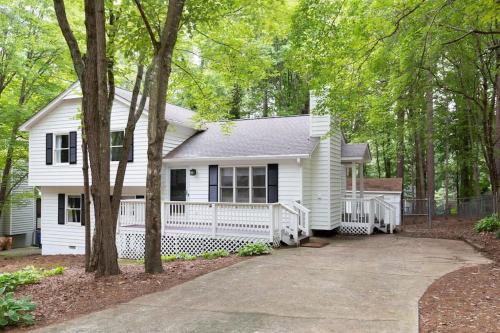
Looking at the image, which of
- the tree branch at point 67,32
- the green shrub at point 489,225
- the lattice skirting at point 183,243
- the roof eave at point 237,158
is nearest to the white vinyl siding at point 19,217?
the lattice skirting at point 183,243

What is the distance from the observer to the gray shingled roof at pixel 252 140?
13109mm

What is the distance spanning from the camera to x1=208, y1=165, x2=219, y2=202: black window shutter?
45.1 feet

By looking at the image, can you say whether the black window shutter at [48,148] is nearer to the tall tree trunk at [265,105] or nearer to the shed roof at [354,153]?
the shed roof at [354,153]

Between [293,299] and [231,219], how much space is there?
5947 millimetres

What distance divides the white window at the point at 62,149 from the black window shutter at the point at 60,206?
1.73 metres

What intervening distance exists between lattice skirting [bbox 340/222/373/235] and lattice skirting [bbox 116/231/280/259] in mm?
4484

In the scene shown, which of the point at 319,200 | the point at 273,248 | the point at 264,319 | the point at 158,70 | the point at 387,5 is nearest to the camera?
the point at 264,319

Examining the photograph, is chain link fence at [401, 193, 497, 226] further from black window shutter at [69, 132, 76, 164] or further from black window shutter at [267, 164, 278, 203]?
black window shutter at [69, 132, 76, 164]

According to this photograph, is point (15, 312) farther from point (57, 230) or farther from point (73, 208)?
point (57, 230)

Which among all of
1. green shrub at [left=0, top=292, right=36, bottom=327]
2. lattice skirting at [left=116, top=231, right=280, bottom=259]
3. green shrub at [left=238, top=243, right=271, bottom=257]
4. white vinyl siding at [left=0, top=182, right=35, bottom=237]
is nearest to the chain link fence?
lattice skirting at [left=116, top=231, right=280, bottom=259]

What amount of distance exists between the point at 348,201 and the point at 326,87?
4.64 metres

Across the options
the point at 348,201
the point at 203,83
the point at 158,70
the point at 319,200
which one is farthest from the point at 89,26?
the point at 348,201

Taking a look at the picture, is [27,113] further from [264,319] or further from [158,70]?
[264,319]

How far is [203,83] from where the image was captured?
1268 centimetres
